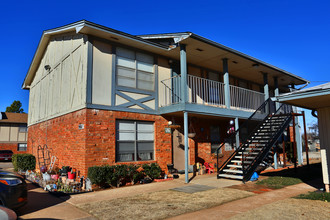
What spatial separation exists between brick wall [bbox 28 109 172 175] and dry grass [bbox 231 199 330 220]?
229 inches

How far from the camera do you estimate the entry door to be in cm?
1225

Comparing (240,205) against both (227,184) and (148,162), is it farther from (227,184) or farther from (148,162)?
(148,162)

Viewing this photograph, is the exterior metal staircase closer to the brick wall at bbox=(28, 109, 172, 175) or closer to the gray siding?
the brick wall at bbox=(28, 109, 172, 175)

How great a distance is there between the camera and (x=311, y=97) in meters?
6.71

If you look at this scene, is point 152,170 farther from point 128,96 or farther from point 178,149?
point 128,96

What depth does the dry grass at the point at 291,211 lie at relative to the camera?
5.41 m

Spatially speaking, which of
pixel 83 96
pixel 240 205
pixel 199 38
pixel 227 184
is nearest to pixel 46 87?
pixel 83 96

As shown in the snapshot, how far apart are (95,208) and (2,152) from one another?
25.9 m

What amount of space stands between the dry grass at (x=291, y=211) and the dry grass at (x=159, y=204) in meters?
1.12

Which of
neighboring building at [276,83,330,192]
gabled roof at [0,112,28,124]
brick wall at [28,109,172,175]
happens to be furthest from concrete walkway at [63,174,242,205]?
gabled roof at [0,112,28,124]

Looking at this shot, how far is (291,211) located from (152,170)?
584 cm

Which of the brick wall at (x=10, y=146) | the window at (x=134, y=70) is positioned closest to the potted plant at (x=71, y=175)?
the window at (x=134, y=70)

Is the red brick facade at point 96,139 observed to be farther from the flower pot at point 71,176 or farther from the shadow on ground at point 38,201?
the shadow on ground at point 38,201

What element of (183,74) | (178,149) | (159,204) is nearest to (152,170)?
(178,149)
